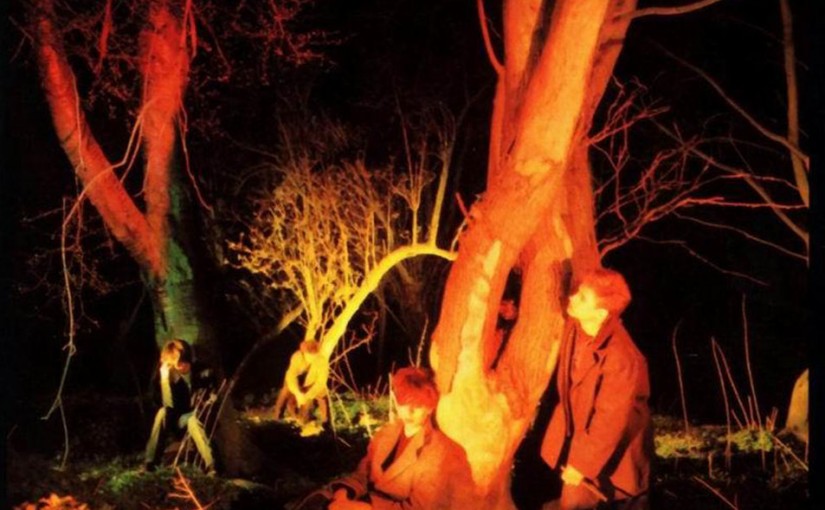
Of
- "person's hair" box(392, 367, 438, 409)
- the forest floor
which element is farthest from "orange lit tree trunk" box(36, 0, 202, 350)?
"person's hair" box(392, 367, 438, 409)

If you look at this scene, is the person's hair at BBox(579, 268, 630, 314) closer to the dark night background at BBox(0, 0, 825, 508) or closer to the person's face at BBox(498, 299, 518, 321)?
the person's face at BBox(498, 299, 518, 321)

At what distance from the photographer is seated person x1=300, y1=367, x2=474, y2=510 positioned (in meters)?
5.70

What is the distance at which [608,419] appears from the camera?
542cm

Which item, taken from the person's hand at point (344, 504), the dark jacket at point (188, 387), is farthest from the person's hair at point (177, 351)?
the person's hand at point (344, 504)

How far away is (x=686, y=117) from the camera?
16.3 metres

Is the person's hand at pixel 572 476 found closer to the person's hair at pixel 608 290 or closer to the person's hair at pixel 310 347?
the person's hair at pixel 608 290

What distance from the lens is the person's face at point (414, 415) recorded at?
5.68 meters

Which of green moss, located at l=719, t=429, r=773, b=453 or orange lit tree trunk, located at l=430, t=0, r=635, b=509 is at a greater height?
orange lit tree trunk, located at l=430, t=0, r=635, b=509

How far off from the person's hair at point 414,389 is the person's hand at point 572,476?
33.9 inches

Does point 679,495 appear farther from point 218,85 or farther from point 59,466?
point 218,85

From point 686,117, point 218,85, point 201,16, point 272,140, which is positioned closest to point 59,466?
point 201,16

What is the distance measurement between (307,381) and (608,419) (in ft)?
31.0

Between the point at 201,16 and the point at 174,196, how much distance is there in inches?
70.9

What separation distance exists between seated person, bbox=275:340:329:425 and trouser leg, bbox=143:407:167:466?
4442 millimetres
